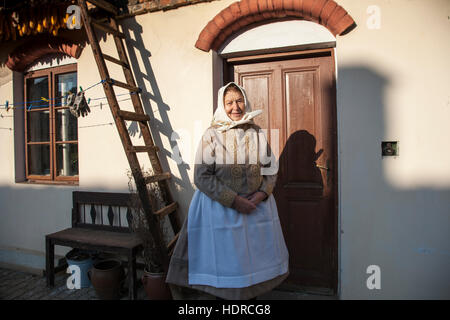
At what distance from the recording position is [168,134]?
2949 mm

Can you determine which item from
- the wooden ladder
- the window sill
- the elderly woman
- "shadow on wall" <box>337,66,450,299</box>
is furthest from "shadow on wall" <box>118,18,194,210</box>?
"shadow on wall" <box>337,66,450,299</box>

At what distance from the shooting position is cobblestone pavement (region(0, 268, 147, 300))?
111 inches

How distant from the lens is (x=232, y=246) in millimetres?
1859

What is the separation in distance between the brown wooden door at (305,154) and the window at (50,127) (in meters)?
2.43

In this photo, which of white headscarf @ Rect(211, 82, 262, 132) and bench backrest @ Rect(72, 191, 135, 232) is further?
bench backrest @ Rect(72, 191, 135, 232)

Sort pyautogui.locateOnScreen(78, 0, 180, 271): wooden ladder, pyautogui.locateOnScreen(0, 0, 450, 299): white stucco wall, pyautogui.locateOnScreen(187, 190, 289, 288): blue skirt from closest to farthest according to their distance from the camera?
pyautogui.locateOnScreen(187, 190, 289, 288): blue skirt, pyautogui.locateOnScreen(0, 0, 450, 299): white stucco wall, pyautogui.locateOnScreen(78, 0, 180, 271): wooden ladder

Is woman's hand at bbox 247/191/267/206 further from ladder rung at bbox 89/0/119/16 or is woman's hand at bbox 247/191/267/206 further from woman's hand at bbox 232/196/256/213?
ladder rung at bbox 89/0/119/16

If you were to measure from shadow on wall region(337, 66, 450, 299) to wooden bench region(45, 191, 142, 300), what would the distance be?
195 cm

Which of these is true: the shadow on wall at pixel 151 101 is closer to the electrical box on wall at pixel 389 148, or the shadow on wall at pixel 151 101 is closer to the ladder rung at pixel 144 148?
the ladder rung at pixel 144 148

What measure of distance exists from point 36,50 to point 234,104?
9.87ft

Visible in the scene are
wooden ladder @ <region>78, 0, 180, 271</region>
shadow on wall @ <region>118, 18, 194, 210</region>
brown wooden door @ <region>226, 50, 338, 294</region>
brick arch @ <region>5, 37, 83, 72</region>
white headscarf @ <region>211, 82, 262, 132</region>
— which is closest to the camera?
white headscarf @ <region>211, 82, 262, 132</region>

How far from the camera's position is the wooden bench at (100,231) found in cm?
270

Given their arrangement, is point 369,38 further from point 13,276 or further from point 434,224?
point 13,276

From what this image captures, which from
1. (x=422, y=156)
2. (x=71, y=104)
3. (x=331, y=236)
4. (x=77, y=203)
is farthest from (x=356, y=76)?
(x=77, y=203)
